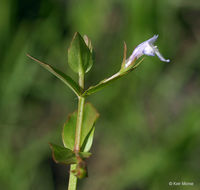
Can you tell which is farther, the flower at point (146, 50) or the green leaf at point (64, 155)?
the flower at point (146, 50)

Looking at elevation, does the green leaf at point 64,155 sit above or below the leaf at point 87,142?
below

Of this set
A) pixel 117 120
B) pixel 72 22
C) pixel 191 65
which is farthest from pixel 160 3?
pixel 117 120

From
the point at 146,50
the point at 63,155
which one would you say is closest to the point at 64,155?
the point at 63,155

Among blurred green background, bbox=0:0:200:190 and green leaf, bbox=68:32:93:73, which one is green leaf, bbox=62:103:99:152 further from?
blurred green background, bbox=0:0:200:190

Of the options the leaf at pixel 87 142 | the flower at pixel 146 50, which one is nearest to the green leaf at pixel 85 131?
the leaf at pixel 87 142

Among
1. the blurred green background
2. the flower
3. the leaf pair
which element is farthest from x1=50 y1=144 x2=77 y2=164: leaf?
the blurred green background

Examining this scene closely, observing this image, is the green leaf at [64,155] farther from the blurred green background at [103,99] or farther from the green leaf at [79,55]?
the blurred green background at [103,99]
